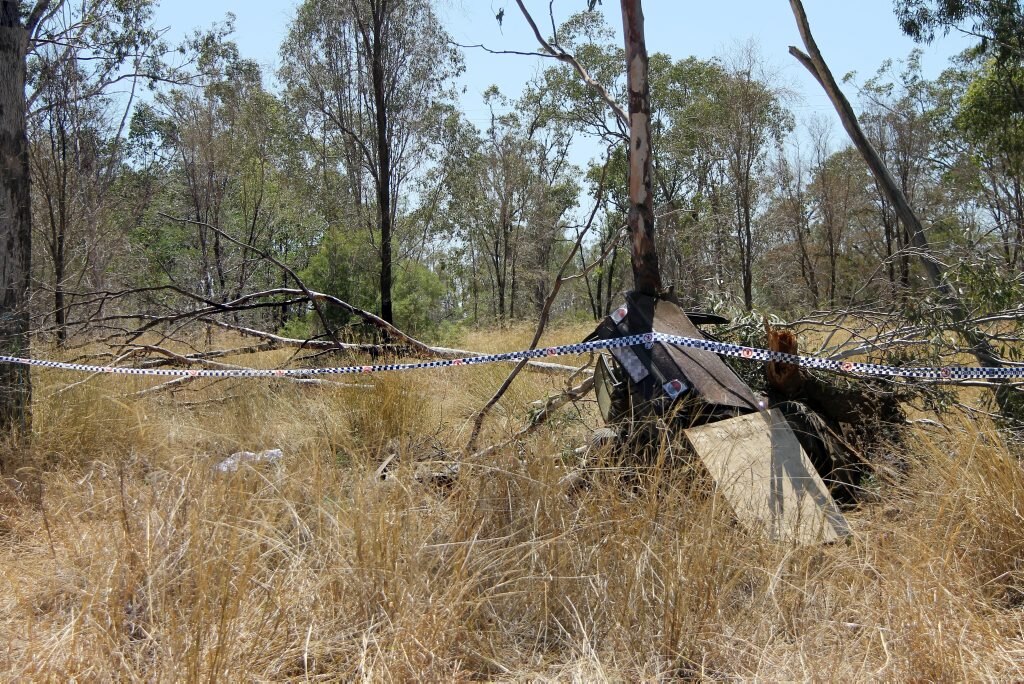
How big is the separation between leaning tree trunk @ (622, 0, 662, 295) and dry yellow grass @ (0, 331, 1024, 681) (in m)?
2.64

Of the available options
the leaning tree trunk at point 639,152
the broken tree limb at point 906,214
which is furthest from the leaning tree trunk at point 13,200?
the broken tree limb at point 906,214

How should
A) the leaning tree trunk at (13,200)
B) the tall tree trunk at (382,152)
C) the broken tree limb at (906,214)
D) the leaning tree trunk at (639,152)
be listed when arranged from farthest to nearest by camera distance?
the tall tree trunk at (382,152), the leaning tree trunk at (639,152), the leaning tree trunk at (13,200), the broken tree limb at (906,214)

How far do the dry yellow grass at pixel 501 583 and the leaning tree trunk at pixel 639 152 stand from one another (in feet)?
8.67

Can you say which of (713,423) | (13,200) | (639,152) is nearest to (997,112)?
(639,152)

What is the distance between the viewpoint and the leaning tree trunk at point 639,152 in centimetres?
586

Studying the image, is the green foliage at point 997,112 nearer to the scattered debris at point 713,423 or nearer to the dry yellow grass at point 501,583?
the scattered debris at point 713,423

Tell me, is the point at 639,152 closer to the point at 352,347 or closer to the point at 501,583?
the point at 352,347

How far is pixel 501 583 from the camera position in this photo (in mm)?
2736

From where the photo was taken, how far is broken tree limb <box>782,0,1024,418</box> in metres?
5.06

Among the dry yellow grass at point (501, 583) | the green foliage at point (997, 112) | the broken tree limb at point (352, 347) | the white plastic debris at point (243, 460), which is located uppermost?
the green foliage at point (997, 112)

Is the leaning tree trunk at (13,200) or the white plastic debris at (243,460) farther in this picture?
the leaning tree trunk at (13,200)

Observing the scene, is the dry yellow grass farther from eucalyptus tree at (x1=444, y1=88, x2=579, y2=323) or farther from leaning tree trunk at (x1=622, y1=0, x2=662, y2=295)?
eucalyptus tree at (x1=444, y1=88, x2=579, y2=323)

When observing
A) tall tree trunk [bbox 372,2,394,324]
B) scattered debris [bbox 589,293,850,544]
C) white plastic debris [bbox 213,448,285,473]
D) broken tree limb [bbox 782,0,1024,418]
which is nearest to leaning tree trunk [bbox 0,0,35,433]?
white plastic debris [bbox 213,448,285,473]

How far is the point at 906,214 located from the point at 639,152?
2114 mm
